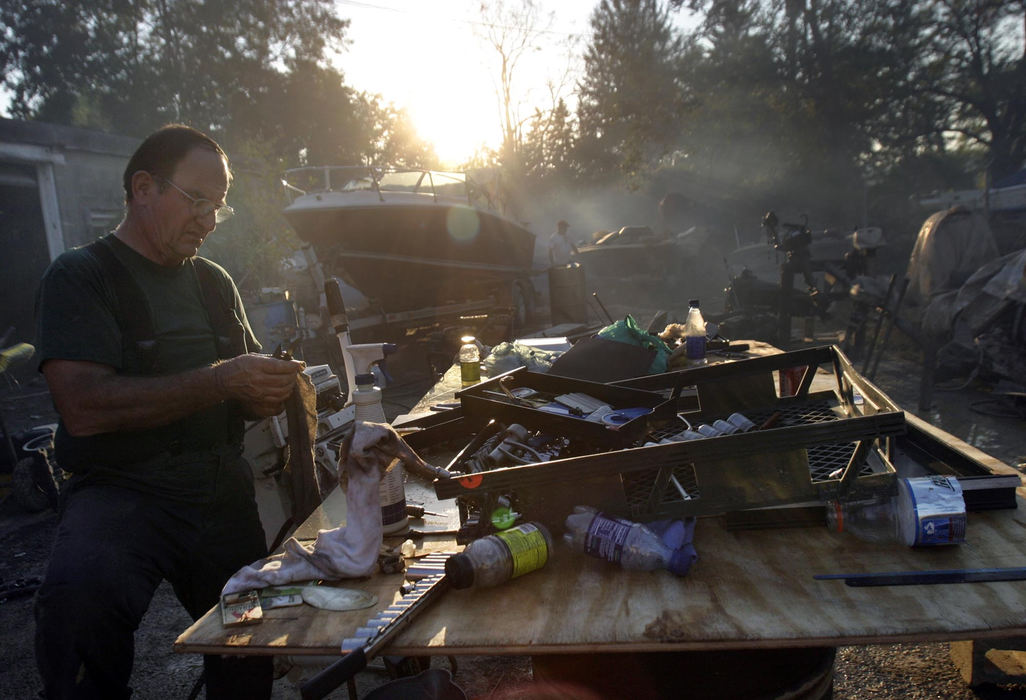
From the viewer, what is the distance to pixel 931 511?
143cm

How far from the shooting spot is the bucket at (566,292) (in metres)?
9.54

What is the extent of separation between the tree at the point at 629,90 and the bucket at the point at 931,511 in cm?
1932

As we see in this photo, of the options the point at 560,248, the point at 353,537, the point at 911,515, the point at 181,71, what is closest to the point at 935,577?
the point at 911,515

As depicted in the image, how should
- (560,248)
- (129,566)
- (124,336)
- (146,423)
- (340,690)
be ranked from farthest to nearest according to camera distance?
(560,248), (340,690), (124,336), (146,423), (129,566)

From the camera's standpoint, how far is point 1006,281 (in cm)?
629

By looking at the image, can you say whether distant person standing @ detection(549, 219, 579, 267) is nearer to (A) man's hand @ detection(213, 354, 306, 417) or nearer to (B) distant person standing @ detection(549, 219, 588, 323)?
(B) distant person standing @ detection(549, 219, 588, 323)

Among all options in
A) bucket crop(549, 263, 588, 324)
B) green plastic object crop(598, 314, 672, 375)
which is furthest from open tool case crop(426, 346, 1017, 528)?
bucket crop(549, 263, 588, 324)

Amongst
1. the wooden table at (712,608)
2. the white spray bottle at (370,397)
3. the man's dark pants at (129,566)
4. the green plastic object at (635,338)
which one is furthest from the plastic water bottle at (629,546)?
the green plastic object at (635,338)

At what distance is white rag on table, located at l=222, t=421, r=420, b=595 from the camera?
153 cm

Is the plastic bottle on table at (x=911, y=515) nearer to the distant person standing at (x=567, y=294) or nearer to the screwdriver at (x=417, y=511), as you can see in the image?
the screwdriver at (x=417, y=511)

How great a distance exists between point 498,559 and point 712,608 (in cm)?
50

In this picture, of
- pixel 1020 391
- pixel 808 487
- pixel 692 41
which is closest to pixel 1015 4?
pixel 692 41

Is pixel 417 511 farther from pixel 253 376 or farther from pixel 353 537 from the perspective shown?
pixel 253 376

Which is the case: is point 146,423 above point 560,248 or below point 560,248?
below
